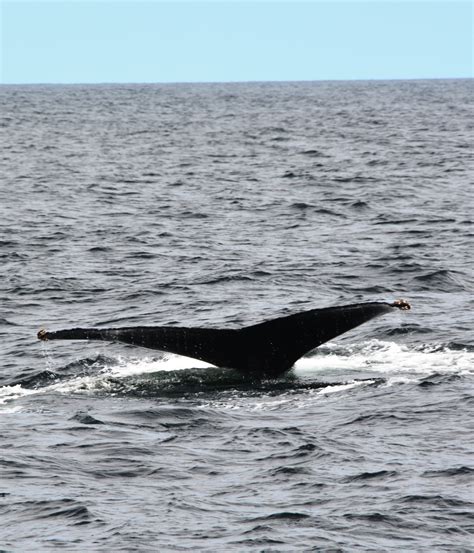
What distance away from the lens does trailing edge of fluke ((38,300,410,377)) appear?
16.2 meters

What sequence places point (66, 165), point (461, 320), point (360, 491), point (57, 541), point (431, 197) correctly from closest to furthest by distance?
point (57, 541), point (360, 491), point (461, 320), point (431, 197), point (66, 165)

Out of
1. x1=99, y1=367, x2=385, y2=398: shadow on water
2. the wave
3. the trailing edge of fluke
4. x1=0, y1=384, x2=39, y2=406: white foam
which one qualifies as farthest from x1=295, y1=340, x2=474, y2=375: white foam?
x1=0, y1=384, x2=39, y2=406: white foam

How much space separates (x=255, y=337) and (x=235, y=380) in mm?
848

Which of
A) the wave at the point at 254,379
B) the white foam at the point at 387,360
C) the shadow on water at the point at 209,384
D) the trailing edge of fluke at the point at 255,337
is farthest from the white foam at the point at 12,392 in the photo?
the white foam at the point at 387,360

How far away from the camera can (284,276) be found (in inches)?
1079

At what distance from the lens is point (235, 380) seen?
17.6 meters

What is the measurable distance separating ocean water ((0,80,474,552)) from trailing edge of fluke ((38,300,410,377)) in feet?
1.27

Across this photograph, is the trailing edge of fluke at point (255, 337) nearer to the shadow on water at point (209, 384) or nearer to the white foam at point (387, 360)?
the shadow on water at point (209, 384)

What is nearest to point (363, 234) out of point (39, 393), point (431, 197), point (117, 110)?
point (431, 197)

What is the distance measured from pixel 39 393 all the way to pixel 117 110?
10846 cm

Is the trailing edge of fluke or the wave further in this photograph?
the wave

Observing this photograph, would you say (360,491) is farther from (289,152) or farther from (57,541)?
(289,152)

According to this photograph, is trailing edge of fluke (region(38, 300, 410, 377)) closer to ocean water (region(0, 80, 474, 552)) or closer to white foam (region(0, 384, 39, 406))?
ocean water (region(0, 80, 474, 552))

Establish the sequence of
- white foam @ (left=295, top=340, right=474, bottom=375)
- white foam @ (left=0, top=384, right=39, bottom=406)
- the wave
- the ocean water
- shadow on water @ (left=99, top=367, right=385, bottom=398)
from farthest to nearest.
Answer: white foam @ (left=295, top=340, right=474, bottom=375), white foam @ (left=0, top=384, right=39, bottom=406), the wave, shadow on water @ (left=99, top=367, right=385, bottom=398), the ocean water
